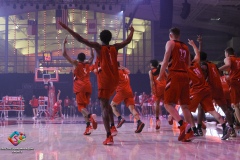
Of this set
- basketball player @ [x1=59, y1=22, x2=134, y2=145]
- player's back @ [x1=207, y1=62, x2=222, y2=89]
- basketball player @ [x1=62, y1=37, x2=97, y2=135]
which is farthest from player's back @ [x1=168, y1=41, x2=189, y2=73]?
basketball player @ [x1=62, y1=37, x2=97, y2=135]

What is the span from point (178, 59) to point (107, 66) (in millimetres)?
1066

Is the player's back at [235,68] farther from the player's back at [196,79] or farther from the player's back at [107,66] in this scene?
the player's back at [107,66]

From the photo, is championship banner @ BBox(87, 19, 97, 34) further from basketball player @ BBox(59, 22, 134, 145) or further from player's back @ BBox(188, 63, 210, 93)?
basketball player @ BBox(59, 22, 134, 145)

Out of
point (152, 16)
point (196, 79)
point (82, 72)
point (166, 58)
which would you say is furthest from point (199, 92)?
point (152, 16)

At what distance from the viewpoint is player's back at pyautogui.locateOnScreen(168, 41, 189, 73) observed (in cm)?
546

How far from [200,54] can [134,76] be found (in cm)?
1821

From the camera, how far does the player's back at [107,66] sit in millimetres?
5359

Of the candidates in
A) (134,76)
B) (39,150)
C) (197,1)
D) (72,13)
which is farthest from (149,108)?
(39,150)

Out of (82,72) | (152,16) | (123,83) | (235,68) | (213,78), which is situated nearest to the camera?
(213,78)

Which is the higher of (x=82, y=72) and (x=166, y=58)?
(x=166, y=58)

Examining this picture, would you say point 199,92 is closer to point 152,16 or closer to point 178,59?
point 178,59

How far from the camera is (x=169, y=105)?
5504mm

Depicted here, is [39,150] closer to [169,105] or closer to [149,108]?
[169,105]

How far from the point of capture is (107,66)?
5.36 meters
